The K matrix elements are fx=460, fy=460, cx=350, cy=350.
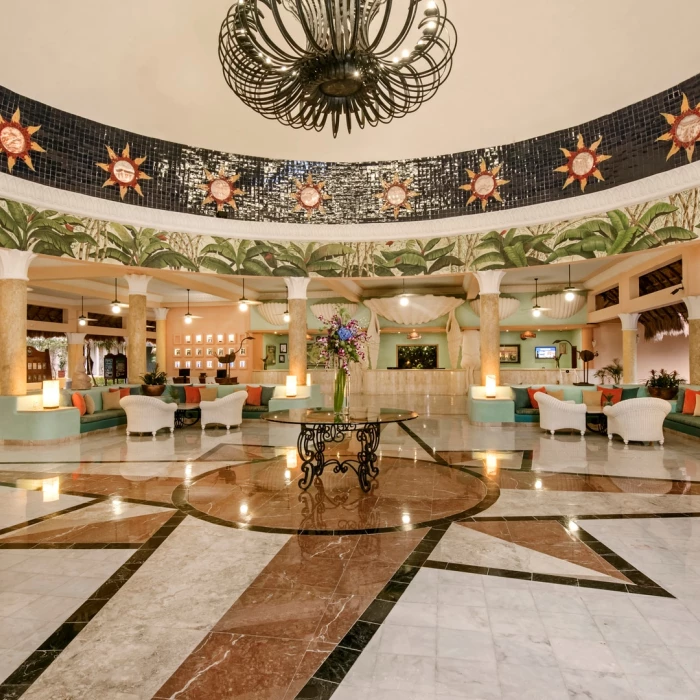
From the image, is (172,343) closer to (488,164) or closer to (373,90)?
(488,164)

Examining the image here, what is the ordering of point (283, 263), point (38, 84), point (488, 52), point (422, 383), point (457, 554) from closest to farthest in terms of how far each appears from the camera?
point (457, 554) < point (488, 52) < point (38, 84) < point (283, 263) < point (422, 383)

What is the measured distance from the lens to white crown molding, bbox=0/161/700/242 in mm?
7430

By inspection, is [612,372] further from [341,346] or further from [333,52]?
[333,52]

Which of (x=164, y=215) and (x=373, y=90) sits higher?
(x=164, y=215)

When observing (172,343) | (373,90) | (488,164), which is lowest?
(172,343)

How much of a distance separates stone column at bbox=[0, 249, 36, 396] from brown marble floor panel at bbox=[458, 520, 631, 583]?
770 centimetres

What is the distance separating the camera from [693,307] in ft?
29.6

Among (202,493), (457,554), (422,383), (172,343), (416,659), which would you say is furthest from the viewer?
(172,343)

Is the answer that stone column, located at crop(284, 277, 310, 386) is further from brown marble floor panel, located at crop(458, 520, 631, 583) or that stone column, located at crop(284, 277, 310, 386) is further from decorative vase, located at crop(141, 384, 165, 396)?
brown marble floor panel, located at crop(458, 520, 631, 583)

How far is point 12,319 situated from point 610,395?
1096cm

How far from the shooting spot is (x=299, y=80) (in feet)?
12.0

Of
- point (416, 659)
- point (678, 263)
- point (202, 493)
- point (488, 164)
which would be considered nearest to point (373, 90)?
point (416, 659)

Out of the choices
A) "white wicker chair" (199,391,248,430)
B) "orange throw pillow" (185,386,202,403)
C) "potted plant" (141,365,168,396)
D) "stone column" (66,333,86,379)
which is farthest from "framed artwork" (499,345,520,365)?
"stone column" (66,333,86,379)

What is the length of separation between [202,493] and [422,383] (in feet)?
35.7
